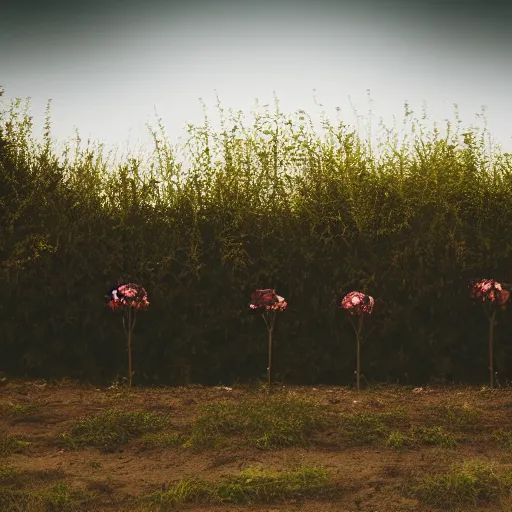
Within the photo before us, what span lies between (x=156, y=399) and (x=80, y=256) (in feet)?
6.32

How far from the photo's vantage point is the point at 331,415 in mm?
5613

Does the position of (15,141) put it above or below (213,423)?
above

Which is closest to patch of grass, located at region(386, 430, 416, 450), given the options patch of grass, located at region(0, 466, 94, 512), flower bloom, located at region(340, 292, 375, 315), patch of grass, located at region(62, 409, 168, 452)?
patch of grass, located at region(62, 409, 168, 452)

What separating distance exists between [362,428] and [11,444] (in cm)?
246

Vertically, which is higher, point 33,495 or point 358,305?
point 358,305

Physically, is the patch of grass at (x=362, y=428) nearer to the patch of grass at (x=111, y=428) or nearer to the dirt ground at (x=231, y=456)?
Answer: the dirt ground at (x=231, y=456)

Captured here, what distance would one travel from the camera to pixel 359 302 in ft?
22.3

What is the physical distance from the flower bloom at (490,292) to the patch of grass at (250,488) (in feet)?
11.1

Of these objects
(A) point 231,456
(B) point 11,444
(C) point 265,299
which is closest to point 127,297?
(C) point 265,299

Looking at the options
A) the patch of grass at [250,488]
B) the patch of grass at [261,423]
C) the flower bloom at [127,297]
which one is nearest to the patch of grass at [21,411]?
the flower bloom at [127,297]

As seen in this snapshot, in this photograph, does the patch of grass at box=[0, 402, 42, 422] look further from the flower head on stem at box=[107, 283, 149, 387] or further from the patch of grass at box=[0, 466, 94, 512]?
the patch of grass at box=[0, 466, 94, 512]

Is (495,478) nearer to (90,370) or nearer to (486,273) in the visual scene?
(486,273)

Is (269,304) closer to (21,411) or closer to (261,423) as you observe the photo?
(261,423)

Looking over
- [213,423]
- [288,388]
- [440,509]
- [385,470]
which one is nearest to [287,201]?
[288,388]
